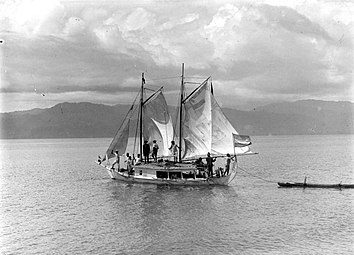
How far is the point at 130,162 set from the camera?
68.8 meters

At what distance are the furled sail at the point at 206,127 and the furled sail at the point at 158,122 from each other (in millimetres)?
4668

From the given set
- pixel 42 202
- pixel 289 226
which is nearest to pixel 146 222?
pixel 289 226

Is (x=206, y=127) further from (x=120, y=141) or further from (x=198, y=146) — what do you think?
(x=120, y=141)

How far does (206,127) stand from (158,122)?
8446 millimetres

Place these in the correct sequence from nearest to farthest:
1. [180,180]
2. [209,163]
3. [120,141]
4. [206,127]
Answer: [209,163], [180,180], [206,127], [120,141]

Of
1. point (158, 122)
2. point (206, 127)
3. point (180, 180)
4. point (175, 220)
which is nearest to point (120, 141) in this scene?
point (158, 122)

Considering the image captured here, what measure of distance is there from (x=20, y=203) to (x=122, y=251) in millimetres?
24378

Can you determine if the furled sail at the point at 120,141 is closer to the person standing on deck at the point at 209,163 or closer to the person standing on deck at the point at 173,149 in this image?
the person standing on deck at the point at 173,149

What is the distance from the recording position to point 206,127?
207 ft

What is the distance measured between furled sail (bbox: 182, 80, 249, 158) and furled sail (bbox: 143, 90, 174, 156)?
15.3 feet

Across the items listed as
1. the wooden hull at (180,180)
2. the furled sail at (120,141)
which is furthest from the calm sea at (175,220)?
the furled sail at (120,141)

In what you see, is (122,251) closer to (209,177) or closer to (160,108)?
(209,177)

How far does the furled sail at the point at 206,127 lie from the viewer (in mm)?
62344

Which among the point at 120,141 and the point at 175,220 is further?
the point at 120,141
